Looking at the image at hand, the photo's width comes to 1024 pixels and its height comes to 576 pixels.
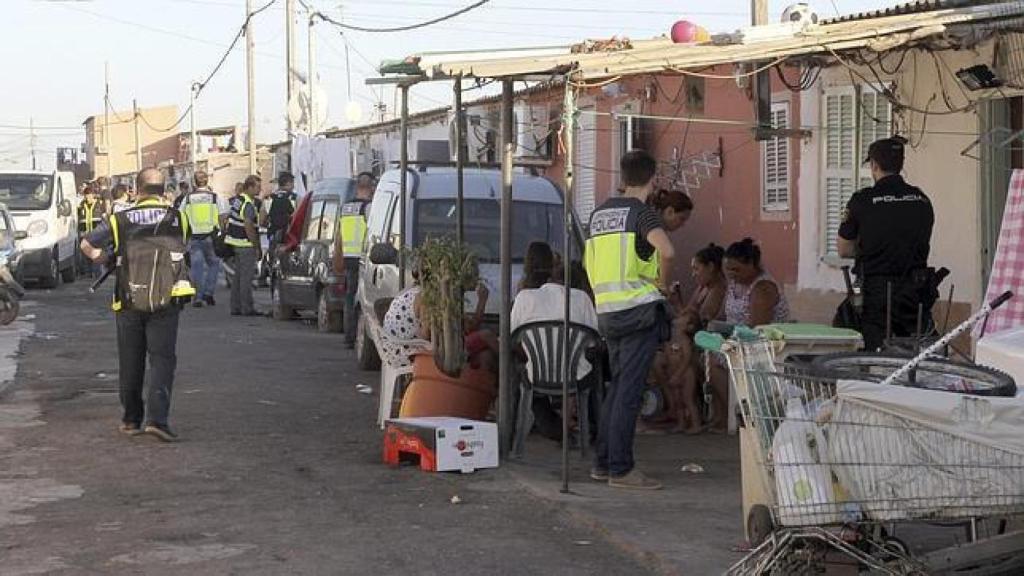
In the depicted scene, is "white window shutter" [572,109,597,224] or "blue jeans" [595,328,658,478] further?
"white window shutter" [572,109,597,224]

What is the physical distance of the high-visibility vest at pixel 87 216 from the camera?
29.6 m

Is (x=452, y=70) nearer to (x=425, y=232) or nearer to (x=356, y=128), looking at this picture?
(x=425, y=232)

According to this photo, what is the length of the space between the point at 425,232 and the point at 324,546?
6.39 m

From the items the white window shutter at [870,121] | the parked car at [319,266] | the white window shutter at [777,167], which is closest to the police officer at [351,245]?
the parked car at [319,266]

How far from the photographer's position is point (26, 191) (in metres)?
27.9

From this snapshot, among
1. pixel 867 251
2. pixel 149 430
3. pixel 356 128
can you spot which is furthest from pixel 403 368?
pixel 356 128

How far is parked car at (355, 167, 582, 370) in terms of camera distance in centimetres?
1355

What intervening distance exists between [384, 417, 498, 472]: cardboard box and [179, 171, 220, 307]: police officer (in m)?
13.2

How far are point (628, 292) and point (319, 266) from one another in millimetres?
10249

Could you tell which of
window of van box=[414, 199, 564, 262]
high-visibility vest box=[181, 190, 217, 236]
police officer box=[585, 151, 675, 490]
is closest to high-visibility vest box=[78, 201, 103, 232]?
high-visibility vest box=[181, 190, 217, 236]

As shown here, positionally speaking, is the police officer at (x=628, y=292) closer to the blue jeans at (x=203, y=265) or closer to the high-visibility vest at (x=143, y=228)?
the high-visibility vest at (x=143, y=228)

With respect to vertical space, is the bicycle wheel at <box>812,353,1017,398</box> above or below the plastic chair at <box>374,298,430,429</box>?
above

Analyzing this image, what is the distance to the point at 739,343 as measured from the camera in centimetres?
623

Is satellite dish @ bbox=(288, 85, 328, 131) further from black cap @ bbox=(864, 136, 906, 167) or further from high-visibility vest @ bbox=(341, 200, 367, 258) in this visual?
black cap @ bbox=(864, 136, 906, 167)
